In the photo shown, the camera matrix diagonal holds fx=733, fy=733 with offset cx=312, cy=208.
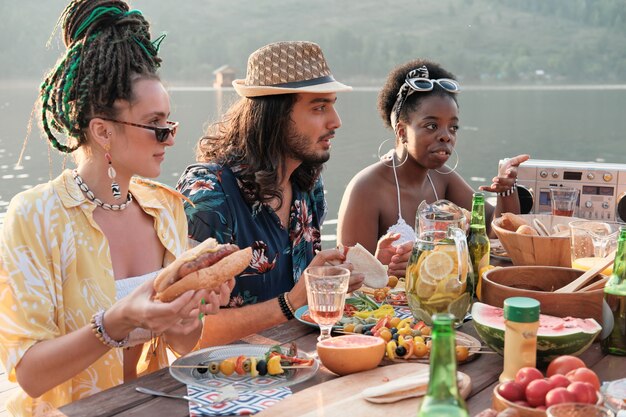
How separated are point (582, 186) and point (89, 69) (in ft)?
7.82

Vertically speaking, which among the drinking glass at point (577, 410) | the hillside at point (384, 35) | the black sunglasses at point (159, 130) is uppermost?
the hillside at point (384, 35)

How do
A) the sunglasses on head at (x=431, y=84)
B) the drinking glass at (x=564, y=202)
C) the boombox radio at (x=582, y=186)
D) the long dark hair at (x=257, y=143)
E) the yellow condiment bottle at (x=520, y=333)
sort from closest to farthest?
the yellow condiment bottle at (x=520, y=333), the long dark hair at (x=257, y=143), the drinking glass at (x=564, y=202), the boombox radio at (x=582, y=186), the sunglasses on head at (x=431, y=84)

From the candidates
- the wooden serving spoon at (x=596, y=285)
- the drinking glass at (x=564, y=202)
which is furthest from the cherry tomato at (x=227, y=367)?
the drinking glass at (x=564, y=202)

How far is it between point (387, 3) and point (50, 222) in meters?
35.7

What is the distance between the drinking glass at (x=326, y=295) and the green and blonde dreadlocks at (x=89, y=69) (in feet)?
2.54

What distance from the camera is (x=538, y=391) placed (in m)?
1.26

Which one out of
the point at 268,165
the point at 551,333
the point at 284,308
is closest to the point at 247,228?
the point at 268,165

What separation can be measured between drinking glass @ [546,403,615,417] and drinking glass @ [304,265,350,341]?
2.36ft

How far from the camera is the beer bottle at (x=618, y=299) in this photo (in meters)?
1.73

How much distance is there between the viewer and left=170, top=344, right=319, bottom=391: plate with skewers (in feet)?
5.22

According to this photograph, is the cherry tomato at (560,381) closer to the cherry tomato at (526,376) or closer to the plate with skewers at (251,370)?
the cherry tomato at (526,376)

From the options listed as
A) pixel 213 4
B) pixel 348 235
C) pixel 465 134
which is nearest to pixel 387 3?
pixel 213 4

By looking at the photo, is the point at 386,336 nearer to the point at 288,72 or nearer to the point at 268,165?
the point at 268,165

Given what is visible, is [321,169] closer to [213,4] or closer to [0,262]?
[0,262]
